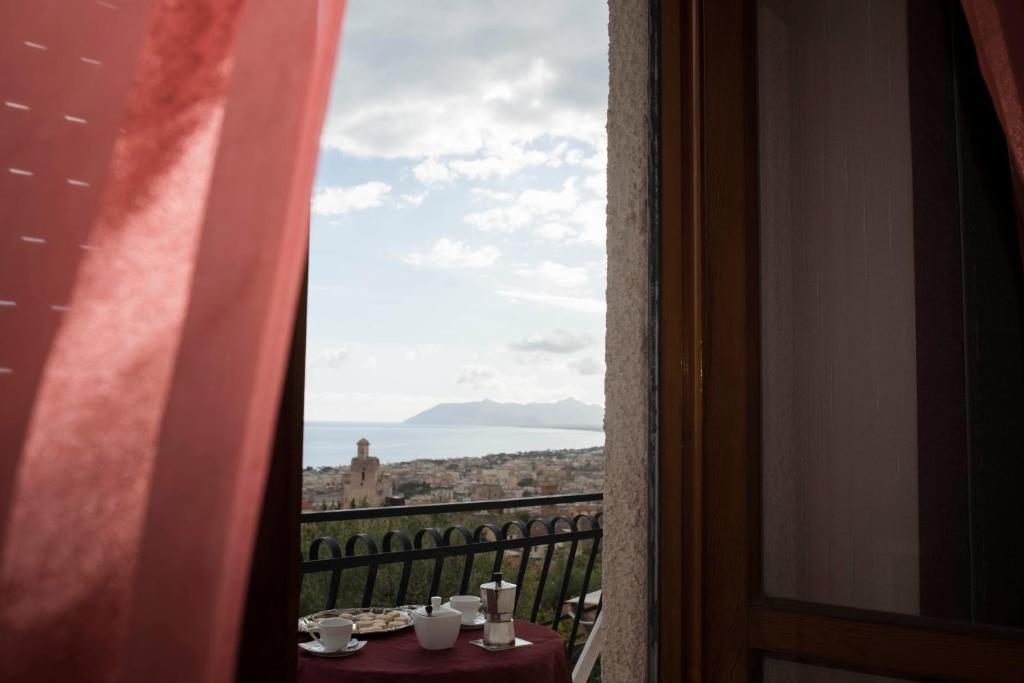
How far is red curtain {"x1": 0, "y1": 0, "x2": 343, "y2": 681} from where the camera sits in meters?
0.60

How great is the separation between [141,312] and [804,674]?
123 cm

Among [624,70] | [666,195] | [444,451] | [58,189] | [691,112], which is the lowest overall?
[444,451]

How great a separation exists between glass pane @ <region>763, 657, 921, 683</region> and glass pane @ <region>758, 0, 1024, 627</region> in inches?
4.5

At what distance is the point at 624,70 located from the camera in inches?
61.8

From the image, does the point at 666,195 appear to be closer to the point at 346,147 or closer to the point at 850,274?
the point at 850,274

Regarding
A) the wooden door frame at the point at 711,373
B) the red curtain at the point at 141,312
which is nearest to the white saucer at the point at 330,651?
the wooden door frame at the point at 711,373

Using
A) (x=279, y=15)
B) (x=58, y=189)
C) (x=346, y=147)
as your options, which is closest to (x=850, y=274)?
(x=279, y=15)

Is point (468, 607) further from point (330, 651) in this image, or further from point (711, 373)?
point (711, 373)

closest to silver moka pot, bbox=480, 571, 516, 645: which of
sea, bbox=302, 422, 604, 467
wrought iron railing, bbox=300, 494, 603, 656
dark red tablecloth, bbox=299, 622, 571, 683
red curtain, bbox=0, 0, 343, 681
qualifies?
dark red tablecloth, bbox=299, 622, 571, 683

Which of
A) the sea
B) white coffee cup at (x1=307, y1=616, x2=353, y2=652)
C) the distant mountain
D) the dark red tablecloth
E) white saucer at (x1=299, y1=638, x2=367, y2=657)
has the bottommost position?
the dark red tablecloth

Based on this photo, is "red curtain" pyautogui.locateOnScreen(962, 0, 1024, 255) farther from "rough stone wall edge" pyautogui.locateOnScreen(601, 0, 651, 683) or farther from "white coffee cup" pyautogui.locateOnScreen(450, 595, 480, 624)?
"white coffee cup" pyautogui.locateOnScreen(450, 595, 480, 624)

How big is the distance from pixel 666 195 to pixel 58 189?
3.65 feet

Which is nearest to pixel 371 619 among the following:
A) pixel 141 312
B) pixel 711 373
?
pixel 711 373

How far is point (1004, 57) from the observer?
1.28 meters
